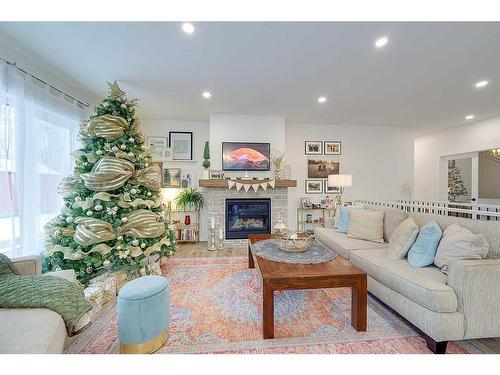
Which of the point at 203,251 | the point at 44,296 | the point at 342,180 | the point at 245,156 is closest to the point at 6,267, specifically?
the point at 44,296

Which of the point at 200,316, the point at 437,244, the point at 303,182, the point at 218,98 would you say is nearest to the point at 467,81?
the point at 437,244

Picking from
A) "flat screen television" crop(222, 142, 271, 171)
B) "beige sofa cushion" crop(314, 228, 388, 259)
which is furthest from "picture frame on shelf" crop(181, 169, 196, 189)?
"beige sofa cushion" crop(314, 228, 388, 259)

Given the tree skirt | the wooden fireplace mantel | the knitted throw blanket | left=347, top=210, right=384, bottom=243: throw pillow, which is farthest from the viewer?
the wooden fireplace mantel

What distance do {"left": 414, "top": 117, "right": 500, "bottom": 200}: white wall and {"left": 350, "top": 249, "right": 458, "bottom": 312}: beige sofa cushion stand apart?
4.64 m

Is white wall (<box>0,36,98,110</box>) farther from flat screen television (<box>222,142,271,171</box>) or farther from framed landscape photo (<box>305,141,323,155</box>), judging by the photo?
framed landscape photo (<box>305,141,323,155</box>)

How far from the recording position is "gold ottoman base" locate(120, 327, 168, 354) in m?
1.46

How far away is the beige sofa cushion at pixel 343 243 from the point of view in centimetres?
252

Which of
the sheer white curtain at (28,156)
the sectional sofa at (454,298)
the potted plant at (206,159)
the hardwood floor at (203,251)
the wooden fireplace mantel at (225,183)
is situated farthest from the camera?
the potted plant at (206,159)

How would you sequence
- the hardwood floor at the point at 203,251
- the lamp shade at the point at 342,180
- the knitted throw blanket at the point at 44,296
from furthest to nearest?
the lamp shade at the point at 342,180
the hardwood floor at the point at 203,251
the knitted throw blanket at the point at 44,296

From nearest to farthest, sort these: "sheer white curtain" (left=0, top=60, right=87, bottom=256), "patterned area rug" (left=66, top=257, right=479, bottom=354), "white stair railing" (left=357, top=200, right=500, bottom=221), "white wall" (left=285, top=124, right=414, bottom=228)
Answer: "patterned area rug" (left=66, top=257, right=479, bottom=354) < "sheer white curtain" (left=0, top=60, right=87, bottom=256) < "white stair railing" (left=357, top=200, right=500, bottom=221) < "white wall" (left=285, top=124, right=414, bottom=228)

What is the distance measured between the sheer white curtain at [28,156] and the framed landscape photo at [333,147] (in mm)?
4707

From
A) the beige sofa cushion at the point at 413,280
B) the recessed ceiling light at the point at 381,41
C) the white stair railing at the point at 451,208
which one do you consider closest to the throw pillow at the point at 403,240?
the beige sofa cushion at the point at 413,280

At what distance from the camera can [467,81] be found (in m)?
2.93

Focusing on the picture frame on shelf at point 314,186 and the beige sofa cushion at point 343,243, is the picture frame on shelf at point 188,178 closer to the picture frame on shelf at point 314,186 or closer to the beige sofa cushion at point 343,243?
the picture frame on shelf at point 314,186
